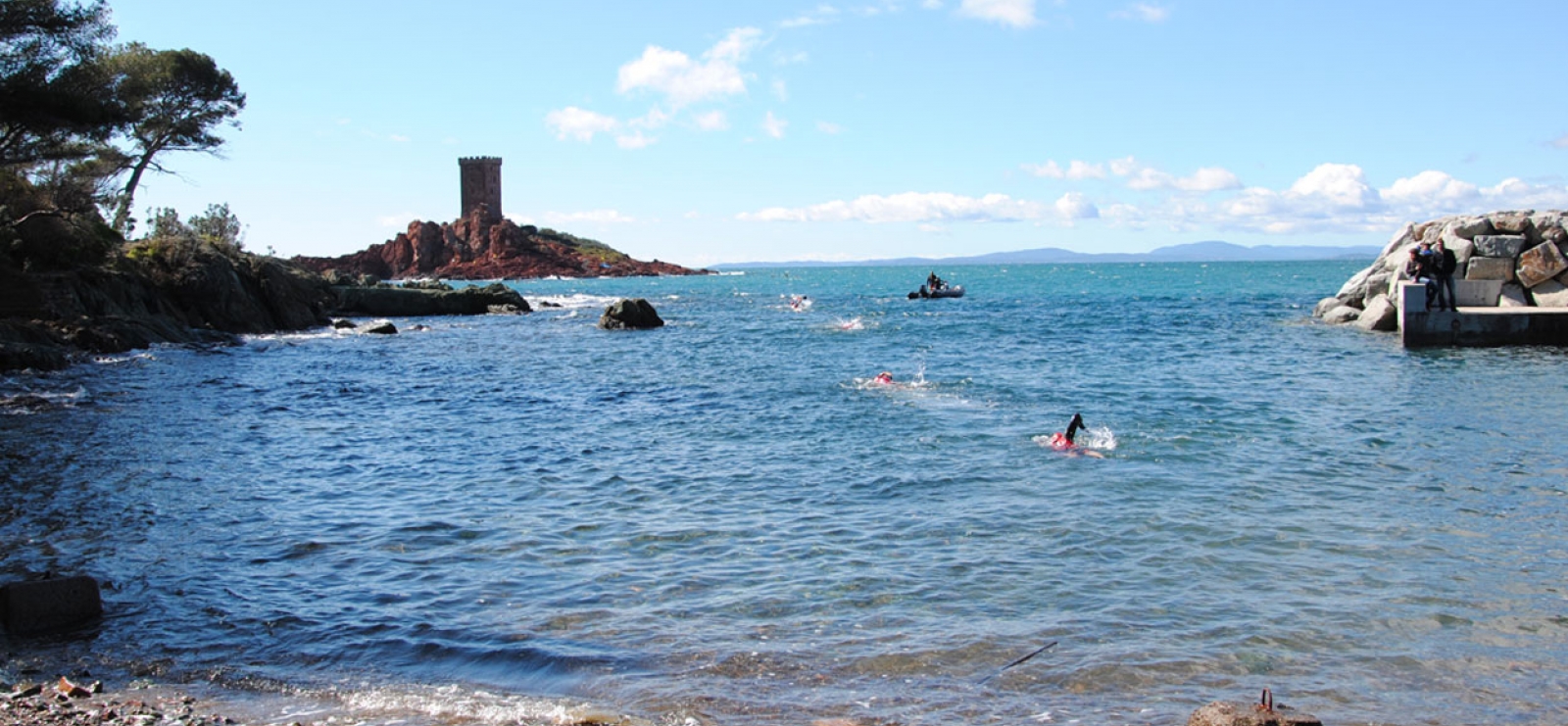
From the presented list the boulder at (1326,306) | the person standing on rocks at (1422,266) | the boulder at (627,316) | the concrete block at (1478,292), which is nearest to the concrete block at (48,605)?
the person standing on rocks at (1422,266)

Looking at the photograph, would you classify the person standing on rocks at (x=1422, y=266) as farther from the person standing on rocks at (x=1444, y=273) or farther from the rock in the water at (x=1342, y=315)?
the rock in the water at (x=1342, y=315)

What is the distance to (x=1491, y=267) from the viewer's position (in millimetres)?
31641

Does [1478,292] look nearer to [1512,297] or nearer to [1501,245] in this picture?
[1512,297]

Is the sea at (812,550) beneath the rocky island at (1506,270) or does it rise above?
beneath

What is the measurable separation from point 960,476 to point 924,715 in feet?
24.4

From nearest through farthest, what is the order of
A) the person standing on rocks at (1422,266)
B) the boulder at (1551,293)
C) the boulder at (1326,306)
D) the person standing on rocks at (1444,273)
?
the person standing on rocks at (1422,266) < the person standing on rocks at (1444,273) < the boulder at (1551,293) < the boulder at (1326,306)

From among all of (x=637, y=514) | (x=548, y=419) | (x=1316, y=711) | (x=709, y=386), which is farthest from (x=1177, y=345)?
(x=1316, y=711)

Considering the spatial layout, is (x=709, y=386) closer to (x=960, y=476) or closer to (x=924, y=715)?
(x=960, y=476)

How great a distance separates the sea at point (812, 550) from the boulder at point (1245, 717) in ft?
2.70

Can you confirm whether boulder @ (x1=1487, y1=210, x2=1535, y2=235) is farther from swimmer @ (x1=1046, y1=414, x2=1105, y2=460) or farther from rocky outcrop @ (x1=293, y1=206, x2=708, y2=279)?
rocky outcrop @ (x1=293, y1=206, x2=708, y2=279)

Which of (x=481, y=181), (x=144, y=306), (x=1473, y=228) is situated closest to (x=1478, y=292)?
(x=1473, y=228)

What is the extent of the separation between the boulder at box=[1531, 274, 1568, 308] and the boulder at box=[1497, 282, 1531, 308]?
10.5 inches

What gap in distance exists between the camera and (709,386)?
25.2 m

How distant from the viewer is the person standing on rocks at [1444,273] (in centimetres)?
2975
